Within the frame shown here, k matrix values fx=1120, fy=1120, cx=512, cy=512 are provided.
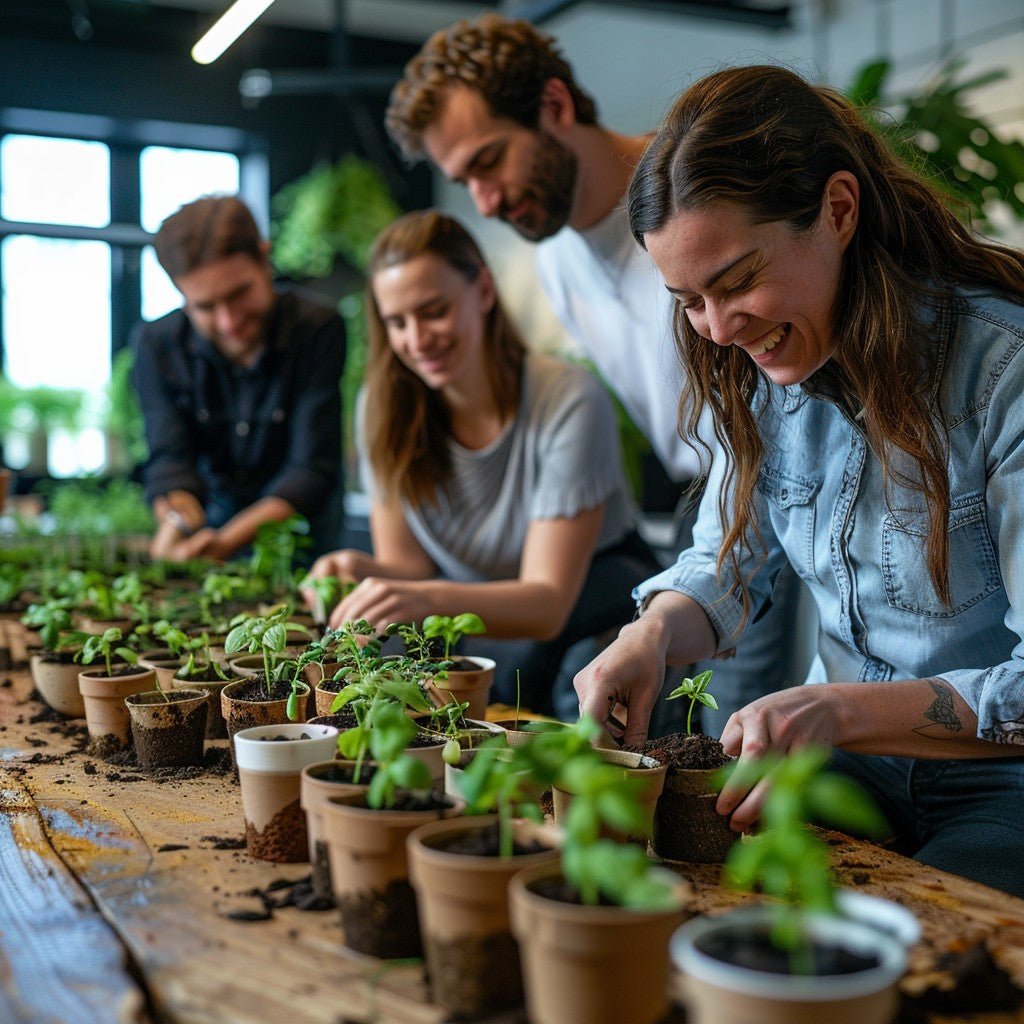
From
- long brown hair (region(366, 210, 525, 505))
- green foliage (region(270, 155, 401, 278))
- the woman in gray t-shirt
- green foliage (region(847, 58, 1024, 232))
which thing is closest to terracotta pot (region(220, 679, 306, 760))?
the woman in gray t-shirt

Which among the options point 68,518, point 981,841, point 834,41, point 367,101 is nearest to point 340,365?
point 68,518

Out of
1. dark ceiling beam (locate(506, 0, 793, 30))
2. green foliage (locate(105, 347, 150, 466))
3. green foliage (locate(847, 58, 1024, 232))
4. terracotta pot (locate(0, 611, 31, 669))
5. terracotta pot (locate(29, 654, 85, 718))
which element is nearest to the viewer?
terracotta pot (locate(29, 654, 85, 718))

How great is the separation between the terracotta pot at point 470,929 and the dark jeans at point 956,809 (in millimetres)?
668

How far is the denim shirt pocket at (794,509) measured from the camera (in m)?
1.65

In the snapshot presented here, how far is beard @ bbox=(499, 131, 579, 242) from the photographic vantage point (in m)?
2.53

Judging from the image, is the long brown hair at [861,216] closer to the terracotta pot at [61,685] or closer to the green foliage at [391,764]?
the green foliage at [391,764]

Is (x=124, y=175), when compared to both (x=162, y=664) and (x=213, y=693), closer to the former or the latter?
(x=162, y=664)

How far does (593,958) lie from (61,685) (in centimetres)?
135

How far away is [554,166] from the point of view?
254 centimetres

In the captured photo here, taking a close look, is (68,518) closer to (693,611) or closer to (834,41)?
(693,611)

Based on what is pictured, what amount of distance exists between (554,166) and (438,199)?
599cm

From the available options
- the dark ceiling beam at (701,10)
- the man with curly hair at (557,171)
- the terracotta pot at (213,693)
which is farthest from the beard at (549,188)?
the dark ceiling beam at (701,10)

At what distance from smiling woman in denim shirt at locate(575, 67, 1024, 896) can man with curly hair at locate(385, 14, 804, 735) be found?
78 centimetres

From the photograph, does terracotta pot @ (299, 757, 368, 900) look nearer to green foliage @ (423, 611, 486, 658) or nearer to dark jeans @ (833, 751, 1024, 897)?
green foliage @ (423, 611, 486, 658)
